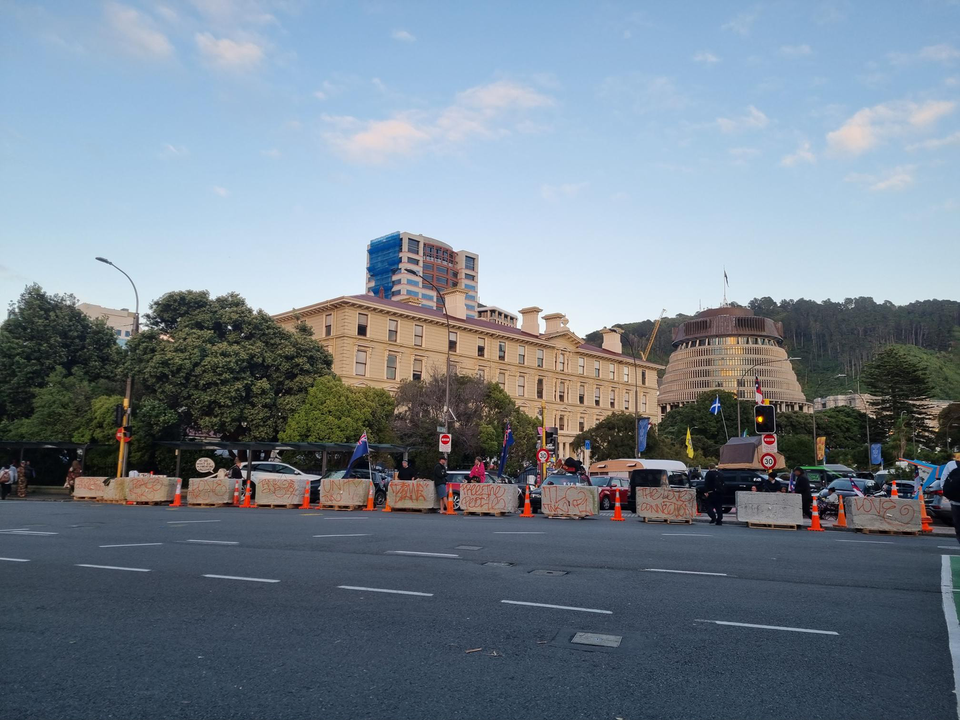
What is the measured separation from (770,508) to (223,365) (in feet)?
101

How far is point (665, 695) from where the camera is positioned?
16.0 ft

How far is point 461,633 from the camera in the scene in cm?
645

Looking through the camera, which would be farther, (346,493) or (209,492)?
(209,492)

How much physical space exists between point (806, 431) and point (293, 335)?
8399 centimetres

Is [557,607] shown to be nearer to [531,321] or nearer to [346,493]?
[346,493]

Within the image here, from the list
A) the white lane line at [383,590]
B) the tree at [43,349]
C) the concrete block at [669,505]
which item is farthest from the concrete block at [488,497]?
the tree at [43,349]

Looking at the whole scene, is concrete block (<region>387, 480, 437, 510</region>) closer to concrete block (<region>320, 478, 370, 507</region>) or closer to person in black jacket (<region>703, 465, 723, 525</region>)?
concrete block (<region>320, 478, 370, 507</region>)

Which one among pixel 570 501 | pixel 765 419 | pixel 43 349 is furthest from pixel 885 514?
pixel 43 349

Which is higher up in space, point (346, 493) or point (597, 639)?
point (346, 493)

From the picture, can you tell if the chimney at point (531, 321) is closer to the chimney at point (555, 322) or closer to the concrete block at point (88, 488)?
the chimney at point (555, 322)

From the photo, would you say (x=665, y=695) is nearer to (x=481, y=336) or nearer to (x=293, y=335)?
(x=293, y=335)

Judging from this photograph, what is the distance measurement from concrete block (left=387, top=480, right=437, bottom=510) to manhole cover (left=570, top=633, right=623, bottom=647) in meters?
17.6

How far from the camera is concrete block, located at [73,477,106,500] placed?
29.5m

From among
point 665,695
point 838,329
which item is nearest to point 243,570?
point 665,695
